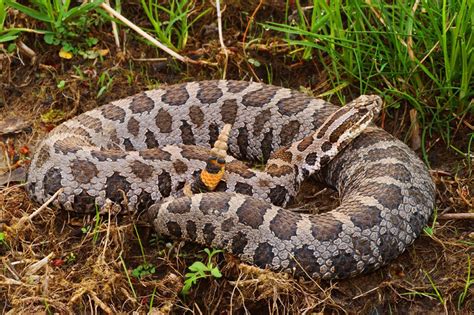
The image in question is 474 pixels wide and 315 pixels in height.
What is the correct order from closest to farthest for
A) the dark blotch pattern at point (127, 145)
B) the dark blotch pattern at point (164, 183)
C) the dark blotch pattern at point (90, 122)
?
1. the dark blotch pattern at point (164, 183)
2. the dark blotch pattern at point (90, 122)
3. the dark blotch pattern at point (127, 145)

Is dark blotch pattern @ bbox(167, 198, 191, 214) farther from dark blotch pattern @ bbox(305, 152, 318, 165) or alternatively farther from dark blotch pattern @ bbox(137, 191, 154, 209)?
dark blotch pattern @ bbox(305, 152, 318, 165)

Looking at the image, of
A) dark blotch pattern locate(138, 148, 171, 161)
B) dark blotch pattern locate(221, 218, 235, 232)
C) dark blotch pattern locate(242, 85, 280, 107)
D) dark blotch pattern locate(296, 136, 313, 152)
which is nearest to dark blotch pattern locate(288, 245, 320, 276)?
dark blotch pattern locate(221, 218, 235, 232)

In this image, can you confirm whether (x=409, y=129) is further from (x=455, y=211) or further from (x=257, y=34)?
(x=257, y=34)

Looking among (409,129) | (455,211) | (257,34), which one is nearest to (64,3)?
(257,34)

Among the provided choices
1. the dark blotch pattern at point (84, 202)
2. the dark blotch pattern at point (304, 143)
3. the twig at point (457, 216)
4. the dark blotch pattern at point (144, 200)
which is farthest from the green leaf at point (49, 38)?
the twig at point (457, 216)

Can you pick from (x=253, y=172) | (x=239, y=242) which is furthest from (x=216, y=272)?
(x=253, y=172)

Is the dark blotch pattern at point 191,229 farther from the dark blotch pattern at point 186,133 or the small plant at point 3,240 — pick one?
the dark blotch pattern at point 186,133

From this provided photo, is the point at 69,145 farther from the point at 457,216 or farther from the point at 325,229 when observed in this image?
the point at 457,216
